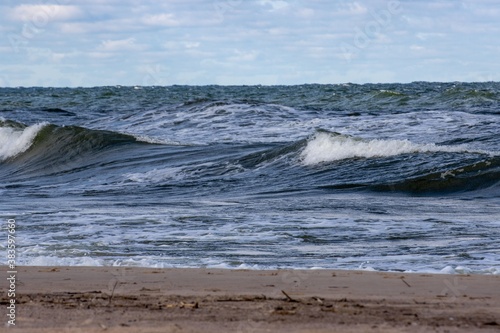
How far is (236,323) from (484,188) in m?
8.41

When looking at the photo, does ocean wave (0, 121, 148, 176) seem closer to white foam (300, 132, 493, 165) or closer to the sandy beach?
white foam (300, 132, 493, 165)

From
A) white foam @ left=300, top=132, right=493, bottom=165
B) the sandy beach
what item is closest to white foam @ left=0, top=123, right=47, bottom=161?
white foam @ left=300, top=132, right=493, bottom=165

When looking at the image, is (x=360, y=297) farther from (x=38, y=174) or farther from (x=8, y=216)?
(x=38, y=174)

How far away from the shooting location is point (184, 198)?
458 inches

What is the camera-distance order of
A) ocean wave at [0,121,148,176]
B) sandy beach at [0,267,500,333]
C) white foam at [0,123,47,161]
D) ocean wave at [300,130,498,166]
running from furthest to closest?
white foam at [0,123,47,161], ocean wave at [0,121,148,176], ocean wave at [300,130,498,166], sandy beach at [0,267,500,333]

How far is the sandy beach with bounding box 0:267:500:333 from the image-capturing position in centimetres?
385

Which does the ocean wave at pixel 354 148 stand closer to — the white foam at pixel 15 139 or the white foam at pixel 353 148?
the white foam at pixel 353 148

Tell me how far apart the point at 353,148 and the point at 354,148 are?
22 millimetres

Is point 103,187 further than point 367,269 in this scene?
Yes

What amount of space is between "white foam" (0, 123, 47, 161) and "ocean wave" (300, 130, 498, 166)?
8763mm

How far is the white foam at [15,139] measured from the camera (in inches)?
840

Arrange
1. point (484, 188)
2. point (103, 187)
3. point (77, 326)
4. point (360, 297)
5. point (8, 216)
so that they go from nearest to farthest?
point (77, 326), point (360, 297), point (8, 216), point (484, 188), point (103, 187)

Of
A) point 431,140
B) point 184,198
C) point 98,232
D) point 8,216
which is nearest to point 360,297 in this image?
point 98,232

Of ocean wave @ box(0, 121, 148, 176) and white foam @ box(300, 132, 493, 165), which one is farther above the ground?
white foam @ box(300, 132, 493, 165)
